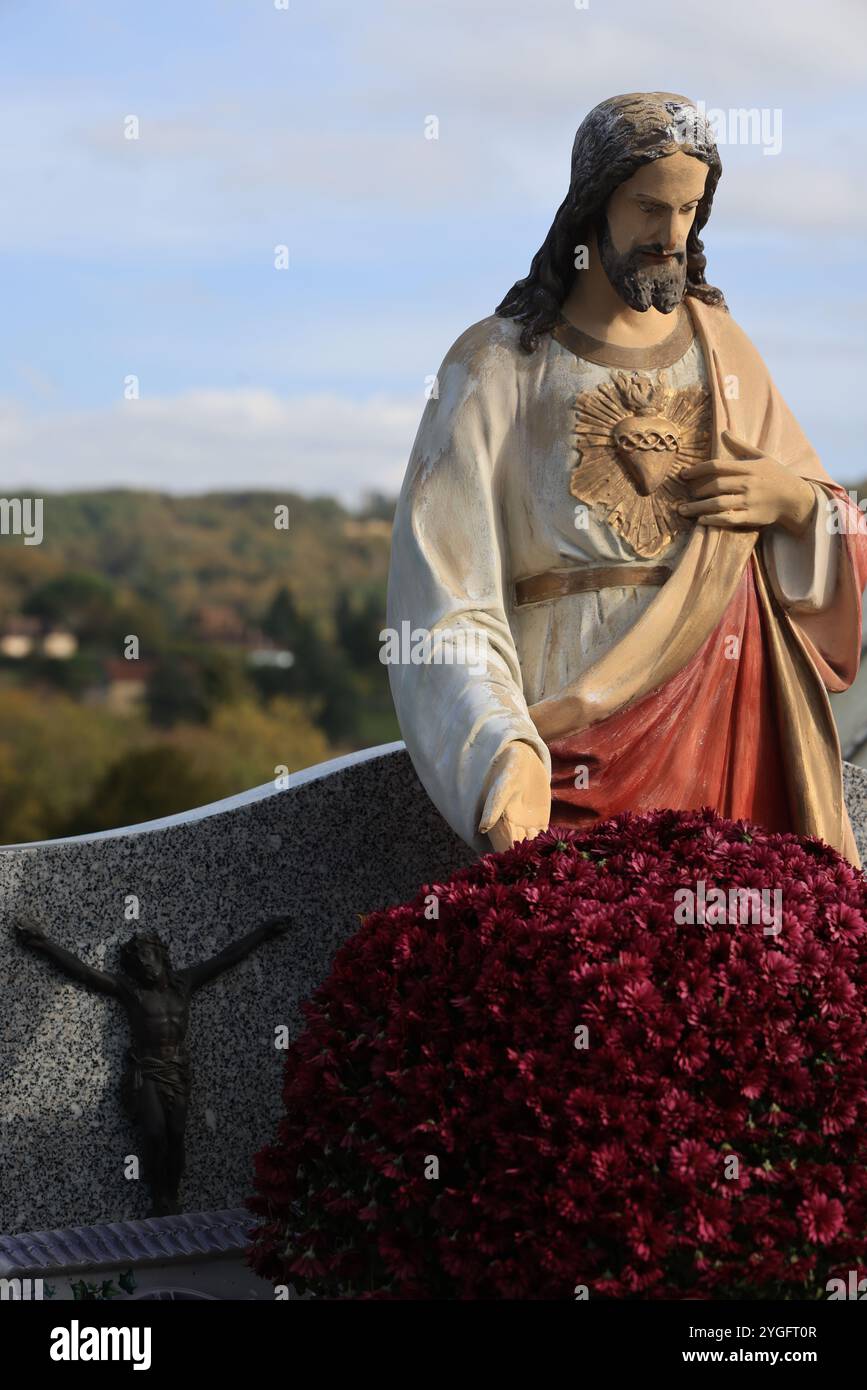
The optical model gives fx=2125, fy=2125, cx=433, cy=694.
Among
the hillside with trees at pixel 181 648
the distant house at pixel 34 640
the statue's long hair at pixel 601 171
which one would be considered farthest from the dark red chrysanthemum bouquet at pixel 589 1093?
the distant house at pixel 34 640

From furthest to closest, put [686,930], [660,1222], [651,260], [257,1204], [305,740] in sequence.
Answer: [305,740], [651,260], [257,1204], [686,930], [660,1222]

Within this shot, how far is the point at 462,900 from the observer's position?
415 centimetres

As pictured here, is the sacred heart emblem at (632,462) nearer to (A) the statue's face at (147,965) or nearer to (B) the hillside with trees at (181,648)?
(A) the statue's face at (147,965)

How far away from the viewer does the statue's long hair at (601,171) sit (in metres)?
4.81

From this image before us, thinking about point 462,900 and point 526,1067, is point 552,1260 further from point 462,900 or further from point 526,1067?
point 462,900

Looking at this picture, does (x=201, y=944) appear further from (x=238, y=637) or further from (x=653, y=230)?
(x=238, y=637)

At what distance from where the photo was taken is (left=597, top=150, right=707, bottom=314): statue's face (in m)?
4.84

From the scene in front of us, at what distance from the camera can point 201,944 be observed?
5340 mm

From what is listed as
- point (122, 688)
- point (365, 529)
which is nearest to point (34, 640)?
point (122, 688)

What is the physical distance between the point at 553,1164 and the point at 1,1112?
1.86m

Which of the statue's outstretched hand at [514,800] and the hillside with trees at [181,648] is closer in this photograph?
the statue's outstretched hand at [514,800]

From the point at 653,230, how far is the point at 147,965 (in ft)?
6.99

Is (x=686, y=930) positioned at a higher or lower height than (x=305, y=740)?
lower
